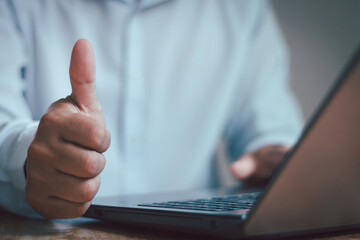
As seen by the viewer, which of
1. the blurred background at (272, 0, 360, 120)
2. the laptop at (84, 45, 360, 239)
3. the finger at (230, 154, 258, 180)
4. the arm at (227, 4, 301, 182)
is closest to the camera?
the laptop at (84, 45, 360, 239)

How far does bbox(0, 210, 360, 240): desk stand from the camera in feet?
0.81

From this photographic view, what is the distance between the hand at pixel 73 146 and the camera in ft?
0.88

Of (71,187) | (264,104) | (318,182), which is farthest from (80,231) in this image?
(264,104)

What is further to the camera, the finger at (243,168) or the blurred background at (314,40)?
the blurred background at (314,40)

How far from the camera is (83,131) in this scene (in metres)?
0.27

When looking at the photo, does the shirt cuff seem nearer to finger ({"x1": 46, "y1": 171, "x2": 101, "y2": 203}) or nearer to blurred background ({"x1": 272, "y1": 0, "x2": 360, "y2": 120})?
finger ({"x1": 46, "y1": 171, "x2": 101, "y2": 203})

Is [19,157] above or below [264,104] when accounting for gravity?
below

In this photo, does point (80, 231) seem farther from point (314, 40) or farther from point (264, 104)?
point (314, 40)

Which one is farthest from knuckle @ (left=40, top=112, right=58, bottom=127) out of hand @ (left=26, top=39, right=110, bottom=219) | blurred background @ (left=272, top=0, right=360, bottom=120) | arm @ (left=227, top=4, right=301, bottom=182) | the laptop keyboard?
blurred background @ (left=272, top=0, right=360, bottom=120)

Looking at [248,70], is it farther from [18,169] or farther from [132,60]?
[18,169]

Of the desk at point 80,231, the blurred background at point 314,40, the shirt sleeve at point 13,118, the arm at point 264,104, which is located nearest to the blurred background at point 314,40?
the blurred background at point 314,40

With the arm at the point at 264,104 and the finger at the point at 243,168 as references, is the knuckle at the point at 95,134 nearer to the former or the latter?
the finger at the point at 243,168

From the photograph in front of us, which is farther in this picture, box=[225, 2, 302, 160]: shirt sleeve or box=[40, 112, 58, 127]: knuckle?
box=[225, 2, 302, 160]: shirt sleeve

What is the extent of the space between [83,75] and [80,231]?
133mm
